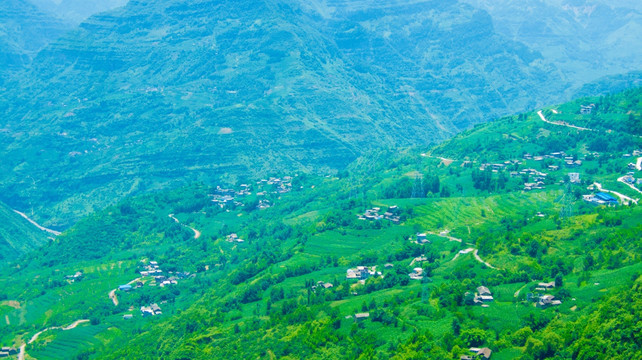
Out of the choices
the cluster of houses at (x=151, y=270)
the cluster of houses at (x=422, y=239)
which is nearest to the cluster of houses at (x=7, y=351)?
the cluster of houses at (x=151, y=270)

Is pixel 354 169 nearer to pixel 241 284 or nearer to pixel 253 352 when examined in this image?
pixel 241 284

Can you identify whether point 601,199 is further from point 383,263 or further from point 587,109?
point 587,109

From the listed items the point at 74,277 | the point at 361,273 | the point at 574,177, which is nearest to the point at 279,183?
the point at 74,277

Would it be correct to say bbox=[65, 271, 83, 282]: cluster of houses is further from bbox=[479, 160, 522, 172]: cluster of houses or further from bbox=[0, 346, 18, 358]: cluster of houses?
bbox=[479, 160, 522, 172]: cluster of houses

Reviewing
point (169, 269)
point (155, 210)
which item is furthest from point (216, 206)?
point (169, 269)

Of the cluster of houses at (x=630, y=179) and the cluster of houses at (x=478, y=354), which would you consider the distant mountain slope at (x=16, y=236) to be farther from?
the cluster of houses at (x=478, y=354)

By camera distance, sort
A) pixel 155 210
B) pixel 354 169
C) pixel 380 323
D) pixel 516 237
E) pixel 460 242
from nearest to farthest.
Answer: pixel 380 323
pixel 516 237
pixel 460 242
pixel 155 210
pixel 354 169
